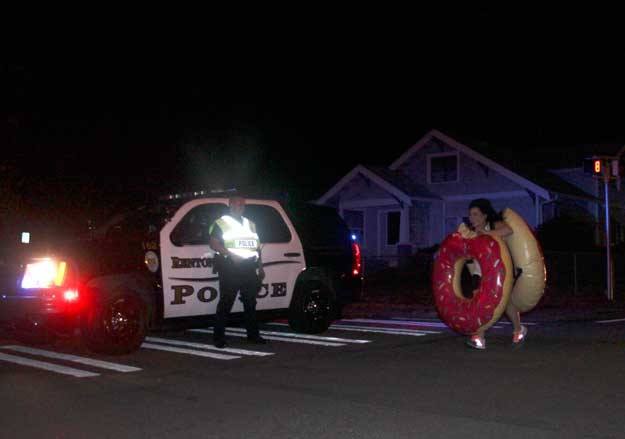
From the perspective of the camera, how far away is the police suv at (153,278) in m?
9.21

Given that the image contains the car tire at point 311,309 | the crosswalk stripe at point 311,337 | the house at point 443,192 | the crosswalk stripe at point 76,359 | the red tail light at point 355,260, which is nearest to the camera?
the crosswalk stripe at point 76,359

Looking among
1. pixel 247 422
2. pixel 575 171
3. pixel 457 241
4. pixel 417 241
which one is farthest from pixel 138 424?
pixel 575 171

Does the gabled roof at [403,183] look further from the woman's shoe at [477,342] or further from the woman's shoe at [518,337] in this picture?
the woman's shoe at [477,342]

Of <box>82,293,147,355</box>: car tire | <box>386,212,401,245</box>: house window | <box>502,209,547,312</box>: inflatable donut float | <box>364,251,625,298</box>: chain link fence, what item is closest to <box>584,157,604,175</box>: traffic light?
<box>364,251,625,298</box>: chain link fence

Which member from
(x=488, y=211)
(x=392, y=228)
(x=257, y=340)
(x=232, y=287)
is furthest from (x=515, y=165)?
(x=232, y=287)

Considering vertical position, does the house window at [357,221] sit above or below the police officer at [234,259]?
above

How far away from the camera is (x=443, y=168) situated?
115 feet

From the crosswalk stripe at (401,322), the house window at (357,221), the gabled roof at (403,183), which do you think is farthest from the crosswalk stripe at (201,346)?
the house window at (357,221)

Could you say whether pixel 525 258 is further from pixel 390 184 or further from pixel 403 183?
pixel 403 183

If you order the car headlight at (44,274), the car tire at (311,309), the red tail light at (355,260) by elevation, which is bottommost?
the car tire at (311,309)

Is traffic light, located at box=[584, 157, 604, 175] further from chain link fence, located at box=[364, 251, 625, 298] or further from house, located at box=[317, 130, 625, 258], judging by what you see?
house, located at box=[317, 130, 625, 258]

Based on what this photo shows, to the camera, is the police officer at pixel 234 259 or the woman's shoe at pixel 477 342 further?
the police officer at pixel 234 259

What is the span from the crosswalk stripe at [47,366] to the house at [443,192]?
24.6m

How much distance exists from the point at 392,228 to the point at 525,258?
84.1ft
